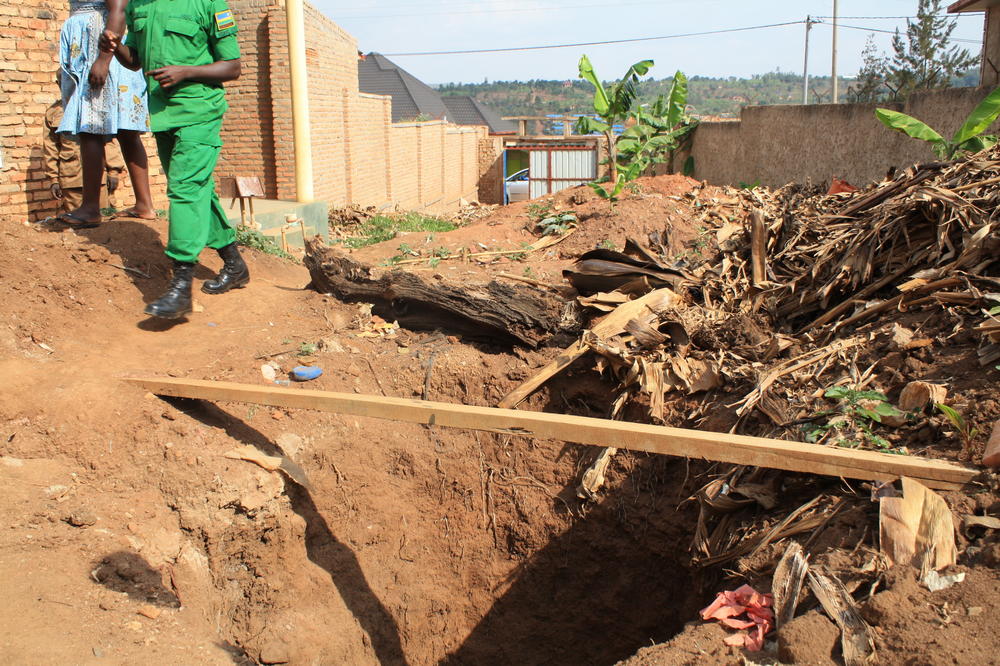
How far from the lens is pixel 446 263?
595 cm

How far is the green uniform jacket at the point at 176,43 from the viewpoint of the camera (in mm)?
3754

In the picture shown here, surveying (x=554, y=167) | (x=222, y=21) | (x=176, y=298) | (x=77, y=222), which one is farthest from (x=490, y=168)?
(x=176, y=298)

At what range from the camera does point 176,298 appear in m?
3.72

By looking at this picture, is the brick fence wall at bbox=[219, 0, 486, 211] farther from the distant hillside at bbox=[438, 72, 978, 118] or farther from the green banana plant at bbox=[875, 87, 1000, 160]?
the distant hillside at bbox=[438, 72, 978, 118]

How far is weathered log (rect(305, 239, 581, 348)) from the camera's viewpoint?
4.24 m

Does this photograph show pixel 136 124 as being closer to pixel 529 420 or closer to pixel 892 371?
pixel 529 420

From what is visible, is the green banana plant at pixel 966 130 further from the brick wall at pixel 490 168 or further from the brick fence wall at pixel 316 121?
the brick wall at pixel 490 168

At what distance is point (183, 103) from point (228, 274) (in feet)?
3.54

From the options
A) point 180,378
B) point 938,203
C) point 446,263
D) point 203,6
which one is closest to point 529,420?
point 180,378

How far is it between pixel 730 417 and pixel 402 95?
105 feet

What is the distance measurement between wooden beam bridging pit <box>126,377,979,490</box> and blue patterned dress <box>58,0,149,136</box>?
2.28m

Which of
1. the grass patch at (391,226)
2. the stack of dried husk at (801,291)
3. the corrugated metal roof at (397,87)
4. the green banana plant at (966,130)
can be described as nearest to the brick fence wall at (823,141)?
the green banana plant at (966,130)

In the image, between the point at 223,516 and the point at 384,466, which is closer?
the point at 223,516

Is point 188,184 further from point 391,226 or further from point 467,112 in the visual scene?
point 467,112
